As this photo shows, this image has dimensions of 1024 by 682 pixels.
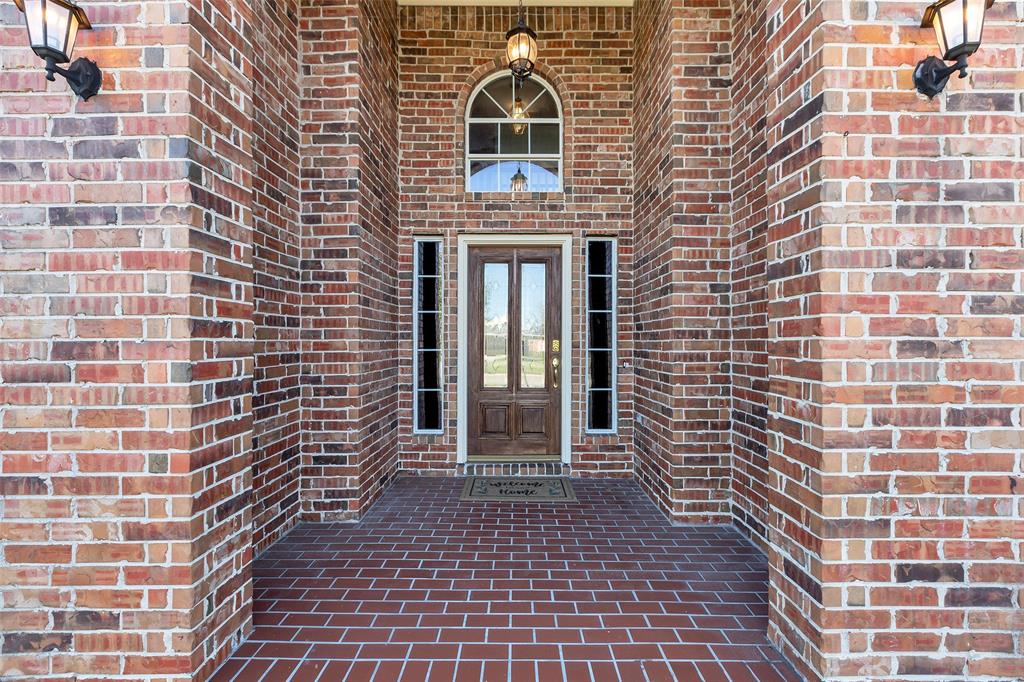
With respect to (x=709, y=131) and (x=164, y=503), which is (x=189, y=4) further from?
(x=709, y=131)

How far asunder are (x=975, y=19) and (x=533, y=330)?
4.01 metres

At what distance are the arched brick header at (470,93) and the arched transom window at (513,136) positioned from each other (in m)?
0.05

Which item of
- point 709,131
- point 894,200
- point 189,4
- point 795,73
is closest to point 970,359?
point 894,200

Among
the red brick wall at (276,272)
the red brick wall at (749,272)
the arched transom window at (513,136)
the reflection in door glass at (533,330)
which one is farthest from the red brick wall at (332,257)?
the red brick wall at (749,272)

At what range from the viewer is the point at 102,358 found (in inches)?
81.4

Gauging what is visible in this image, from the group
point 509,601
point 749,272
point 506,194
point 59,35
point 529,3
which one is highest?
point 529,3

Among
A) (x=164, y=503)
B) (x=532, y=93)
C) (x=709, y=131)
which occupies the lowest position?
(x=164, y=503)

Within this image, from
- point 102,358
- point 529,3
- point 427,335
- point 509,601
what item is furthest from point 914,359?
point 529,3

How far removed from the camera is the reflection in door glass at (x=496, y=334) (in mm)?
5480

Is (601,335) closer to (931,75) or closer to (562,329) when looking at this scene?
(562,329)

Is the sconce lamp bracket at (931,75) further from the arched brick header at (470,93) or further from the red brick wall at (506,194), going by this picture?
the arched brick header at (470,93)

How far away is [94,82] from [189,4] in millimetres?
452

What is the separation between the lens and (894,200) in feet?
6.67

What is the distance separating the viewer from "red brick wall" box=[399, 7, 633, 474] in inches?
210
